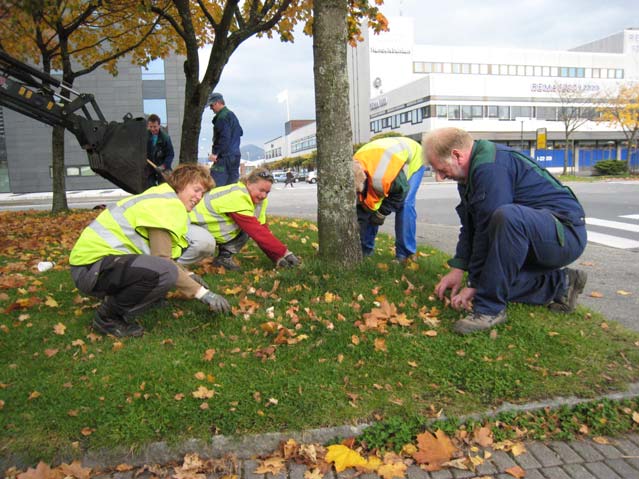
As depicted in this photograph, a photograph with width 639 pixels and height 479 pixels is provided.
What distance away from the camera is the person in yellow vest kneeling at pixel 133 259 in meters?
Answer: 3.49

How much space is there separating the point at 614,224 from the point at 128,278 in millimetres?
9903

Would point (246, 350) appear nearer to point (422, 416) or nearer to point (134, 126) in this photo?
point (422, 416)

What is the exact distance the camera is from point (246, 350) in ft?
11.3

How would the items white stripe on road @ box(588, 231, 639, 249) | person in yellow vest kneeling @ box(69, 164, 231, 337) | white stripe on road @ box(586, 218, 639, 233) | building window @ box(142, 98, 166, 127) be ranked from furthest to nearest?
1. building window @ box(142, 98, 166, 127)
2. white stripe on road @ box(586, 218, 639, 233)
3. white stripe on road @ box(588, 231, 639, 249)
4. person in yellow vest kneeling @ box(69, 164, 231, 337)

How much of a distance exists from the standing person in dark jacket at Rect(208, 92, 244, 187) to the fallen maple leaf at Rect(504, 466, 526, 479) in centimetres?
710

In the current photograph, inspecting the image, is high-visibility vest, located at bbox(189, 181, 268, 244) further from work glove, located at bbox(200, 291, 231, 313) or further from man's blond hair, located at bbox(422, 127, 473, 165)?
man's blond hair, located at bbox(422, 127, 473, 165)

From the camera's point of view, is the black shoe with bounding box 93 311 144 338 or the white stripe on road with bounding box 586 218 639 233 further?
the white stripe on road with bounding box 586 218 639 233

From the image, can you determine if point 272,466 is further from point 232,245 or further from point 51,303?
point 232,245

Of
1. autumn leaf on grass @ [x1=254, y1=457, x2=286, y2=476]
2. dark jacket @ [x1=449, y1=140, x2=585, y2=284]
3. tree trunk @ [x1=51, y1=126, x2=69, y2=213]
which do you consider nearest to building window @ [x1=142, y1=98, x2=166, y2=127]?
tree trunk @ [x1=51, y1=126, x2=69, y2=213]

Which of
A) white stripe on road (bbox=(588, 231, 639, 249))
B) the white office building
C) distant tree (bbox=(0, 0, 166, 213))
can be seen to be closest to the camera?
white stripe on road (bbox=(588, 231, 639, 249))

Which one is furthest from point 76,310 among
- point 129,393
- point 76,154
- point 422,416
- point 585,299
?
point 76,154

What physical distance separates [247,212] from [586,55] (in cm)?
8178

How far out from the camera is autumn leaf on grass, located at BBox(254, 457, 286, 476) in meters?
2.48

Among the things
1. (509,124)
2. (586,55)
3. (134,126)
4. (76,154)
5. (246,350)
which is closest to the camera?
(246,350)
